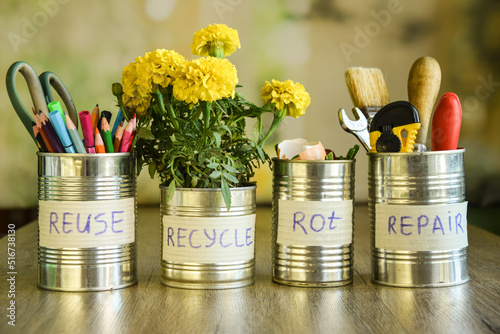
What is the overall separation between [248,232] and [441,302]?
22cm

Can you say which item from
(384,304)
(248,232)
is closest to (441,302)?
(384,304)

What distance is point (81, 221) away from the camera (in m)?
0.67

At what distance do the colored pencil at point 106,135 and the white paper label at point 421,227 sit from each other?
1.03ft

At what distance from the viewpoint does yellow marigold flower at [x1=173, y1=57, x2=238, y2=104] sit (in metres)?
0.63

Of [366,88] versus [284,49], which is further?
[284,49]

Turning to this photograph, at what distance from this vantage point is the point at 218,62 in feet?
2.08

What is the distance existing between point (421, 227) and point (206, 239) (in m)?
0.24

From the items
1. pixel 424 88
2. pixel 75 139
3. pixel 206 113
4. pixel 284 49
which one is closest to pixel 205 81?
pixel 206 113

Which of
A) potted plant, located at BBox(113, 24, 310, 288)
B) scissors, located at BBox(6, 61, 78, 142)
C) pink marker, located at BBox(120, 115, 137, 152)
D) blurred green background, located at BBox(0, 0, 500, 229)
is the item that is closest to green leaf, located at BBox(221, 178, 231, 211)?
potted plant, located at BBox(113, 24, 310, 288)

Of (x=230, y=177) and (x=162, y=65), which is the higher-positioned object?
(x=162, y=65)

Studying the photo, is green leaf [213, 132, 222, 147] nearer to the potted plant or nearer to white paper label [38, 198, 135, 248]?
the potted plant

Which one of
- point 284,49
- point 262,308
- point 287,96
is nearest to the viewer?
point 262,308

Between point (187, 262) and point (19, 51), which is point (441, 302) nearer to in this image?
point (187, 262)

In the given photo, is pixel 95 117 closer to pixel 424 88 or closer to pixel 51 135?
pixel 51 135
